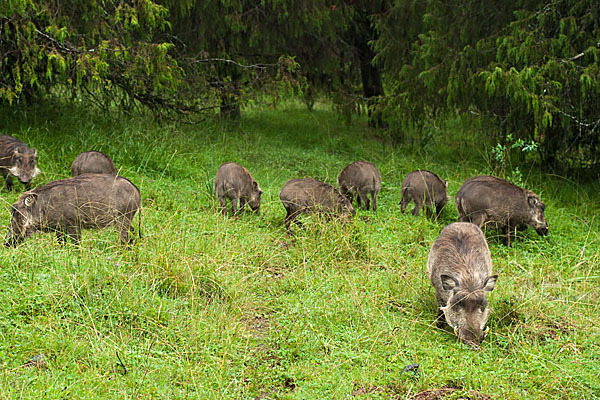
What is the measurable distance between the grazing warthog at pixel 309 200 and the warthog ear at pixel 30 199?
3087 millimetres

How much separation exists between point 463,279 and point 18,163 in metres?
6.26

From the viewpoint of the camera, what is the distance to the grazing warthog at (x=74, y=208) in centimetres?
610

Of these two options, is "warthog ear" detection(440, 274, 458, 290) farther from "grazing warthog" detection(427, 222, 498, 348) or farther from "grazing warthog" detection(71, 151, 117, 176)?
"grazing warthog" detection(71, 151, 117, 176)

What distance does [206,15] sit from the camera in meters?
12.3

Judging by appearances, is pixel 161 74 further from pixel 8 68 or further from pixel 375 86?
pixel 375 86

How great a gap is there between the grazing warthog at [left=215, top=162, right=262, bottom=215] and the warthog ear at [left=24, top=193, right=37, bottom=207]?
264 centimetres

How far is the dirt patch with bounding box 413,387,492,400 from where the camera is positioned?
167 inches

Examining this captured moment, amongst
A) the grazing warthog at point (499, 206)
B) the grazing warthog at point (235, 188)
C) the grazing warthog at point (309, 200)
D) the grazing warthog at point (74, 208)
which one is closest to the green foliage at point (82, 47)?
the grazing warthog at point (235, 188)

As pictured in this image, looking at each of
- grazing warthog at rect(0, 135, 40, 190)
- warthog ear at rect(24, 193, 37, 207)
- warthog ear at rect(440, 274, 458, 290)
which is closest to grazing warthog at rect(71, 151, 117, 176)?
grazing warthog at rect(0, 135, 40, 190)

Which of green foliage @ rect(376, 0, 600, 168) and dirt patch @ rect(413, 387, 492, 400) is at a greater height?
green foliage @ rect(376, 0, 600, 168)

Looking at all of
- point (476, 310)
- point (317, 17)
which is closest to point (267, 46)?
point (317, 17)

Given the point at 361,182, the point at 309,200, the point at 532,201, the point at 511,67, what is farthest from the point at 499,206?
the point at 511,67

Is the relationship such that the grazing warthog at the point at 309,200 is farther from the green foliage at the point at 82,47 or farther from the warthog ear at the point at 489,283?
the green foliage at the point at 82,47

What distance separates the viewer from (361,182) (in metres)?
9.06
